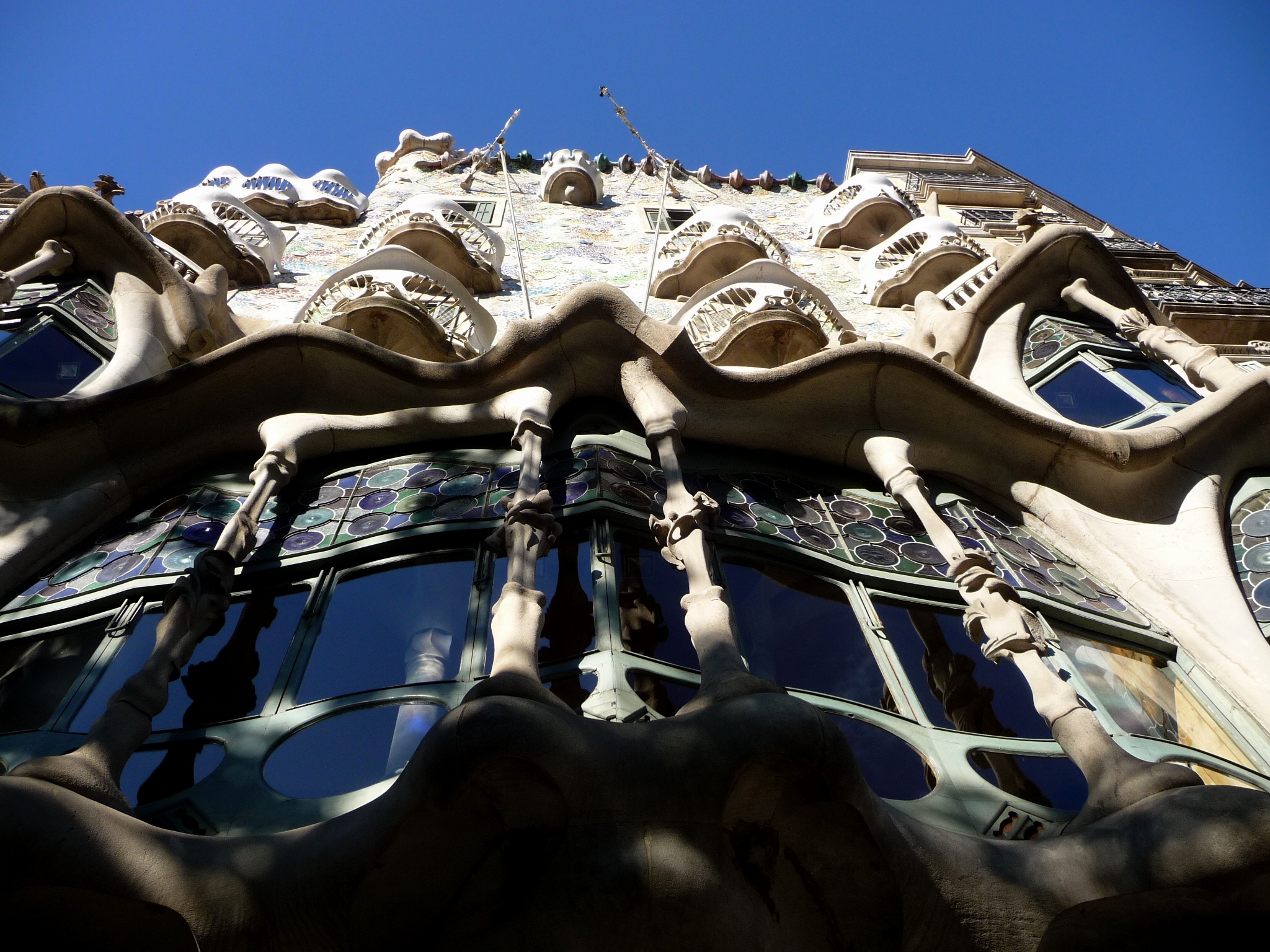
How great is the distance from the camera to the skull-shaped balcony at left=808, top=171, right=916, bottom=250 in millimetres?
15656

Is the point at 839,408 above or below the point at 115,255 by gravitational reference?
below

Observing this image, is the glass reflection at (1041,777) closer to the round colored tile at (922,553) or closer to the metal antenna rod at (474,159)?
the round colored tile at (922,553)

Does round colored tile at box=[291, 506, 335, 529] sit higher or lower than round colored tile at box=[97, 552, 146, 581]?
higher

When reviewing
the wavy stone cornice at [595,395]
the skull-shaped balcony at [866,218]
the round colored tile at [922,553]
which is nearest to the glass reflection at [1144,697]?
the round colored tile at [922,553]

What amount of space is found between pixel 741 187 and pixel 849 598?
688 inches

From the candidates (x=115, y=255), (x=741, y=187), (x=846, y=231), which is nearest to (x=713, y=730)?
(x=115, y=255)

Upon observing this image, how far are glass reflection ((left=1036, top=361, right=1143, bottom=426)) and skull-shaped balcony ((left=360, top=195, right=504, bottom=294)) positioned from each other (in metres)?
6.84

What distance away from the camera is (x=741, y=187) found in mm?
21469

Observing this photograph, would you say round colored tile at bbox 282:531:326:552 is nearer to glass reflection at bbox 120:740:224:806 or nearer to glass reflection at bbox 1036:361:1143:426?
glass reflection at bbox 120:740:224:806

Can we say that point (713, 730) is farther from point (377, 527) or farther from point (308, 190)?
point (308, 190)

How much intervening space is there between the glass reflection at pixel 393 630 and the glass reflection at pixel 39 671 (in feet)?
3.31

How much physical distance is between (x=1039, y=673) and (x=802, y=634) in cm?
103

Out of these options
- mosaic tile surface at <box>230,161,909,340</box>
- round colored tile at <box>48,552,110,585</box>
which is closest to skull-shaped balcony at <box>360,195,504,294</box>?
mosaic tile surface at <box>230,161,909,340</box>

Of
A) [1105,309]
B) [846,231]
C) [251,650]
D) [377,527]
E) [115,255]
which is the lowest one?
[251,650]
